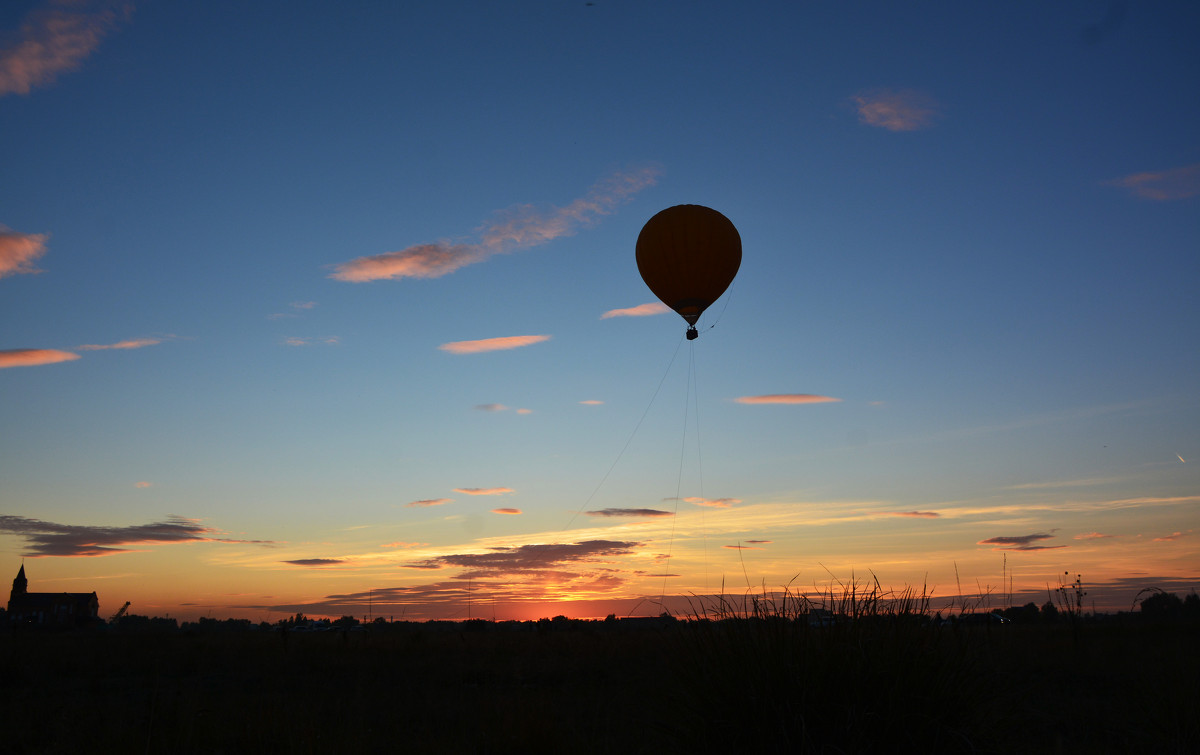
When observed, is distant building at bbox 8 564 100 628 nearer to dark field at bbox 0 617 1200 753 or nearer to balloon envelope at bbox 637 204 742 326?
dark field at bbox 0 617 1200 753

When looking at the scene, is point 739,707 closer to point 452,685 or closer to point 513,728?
point 513,728

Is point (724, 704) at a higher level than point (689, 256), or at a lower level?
lower

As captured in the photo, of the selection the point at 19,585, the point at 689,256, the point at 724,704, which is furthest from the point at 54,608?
the point at 724,704

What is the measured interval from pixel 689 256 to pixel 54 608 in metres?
102

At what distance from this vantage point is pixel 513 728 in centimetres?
994

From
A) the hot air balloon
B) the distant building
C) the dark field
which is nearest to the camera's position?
the dark field

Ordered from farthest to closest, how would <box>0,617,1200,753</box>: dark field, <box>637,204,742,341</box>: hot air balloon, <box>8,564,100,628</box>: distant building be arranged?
<box>8,564,100,628</box>: distant building, <box>637,204,742,341</box>: hot air balloon, <box>0,617,1200,753</box>: dark field

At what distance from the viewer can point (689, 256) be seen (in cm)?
2031

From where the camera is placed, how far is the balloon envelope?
20297mm

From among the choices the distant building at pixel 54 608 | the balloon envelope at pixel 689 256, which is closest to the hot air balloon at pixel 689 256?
the balloon envelope at pixel 689 256

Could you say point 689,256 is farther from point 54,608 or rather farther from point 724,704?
point 54,608

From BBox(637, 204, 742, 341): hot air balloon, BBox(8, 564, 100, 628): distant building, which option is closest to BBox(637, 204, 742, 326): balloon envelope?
BBox(637, 204, 742, 341): hot air balloon

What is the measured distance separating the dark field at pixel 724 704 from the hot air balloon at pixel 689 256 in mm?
10306

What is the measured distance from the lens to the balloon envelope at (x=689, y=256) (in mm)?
20297
